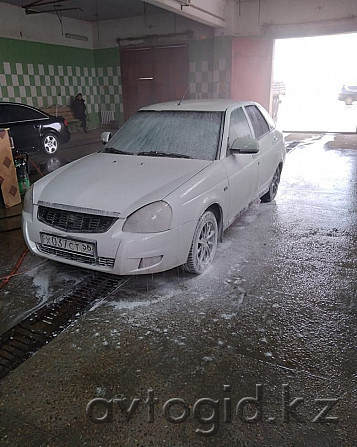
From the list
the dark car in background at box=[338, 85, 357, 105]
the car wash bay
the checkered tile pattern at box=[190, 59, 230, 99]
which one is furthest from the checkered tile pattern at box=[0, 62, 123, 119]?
the dark car in background at box=[338, 85, 357, 105]

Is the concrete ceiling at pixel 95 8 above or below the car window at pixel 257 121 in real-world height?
above

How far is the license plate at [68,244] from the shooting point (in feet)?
9.25

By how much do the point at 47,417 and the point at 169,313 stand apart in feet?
3.53

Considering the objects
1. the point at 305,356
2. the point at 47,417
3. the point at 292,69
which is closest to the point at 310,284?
the point at 305,356

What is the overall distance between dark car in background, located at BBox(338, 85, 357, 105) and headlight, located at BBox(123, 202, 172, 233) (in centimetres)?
2379

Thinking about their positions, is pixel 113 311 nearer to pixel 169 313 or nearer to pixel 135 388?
pixel 169 313

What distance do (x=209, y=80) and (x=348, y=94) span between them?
14.1 m

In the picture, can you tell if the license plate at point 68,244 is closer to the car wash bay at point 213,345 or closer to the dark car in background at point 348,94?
the car wash bay at point 213,345

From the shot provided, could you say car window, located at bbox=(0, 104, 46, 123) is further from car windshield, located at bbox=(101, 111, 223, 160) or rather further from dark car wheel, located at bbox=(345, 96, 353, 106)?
dark car wheel, located at bbox=(345, 96, 353, 106)

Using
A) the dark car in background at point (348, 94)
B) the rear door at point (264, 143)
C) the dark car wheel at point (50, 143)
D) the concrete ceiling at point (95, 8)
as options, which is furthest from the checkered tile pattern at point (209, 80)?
the dark car in background at point (348, 94)

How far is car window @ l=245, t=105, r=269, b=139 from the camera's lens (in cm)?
437

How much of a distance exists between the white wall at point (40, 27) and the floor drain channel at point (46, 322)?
34.7 feet

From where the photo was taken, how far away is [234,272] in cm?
333

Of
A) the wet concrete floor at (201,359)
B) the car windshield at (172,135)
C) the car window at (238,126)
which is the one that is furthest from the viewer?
the car window at (238,126)
